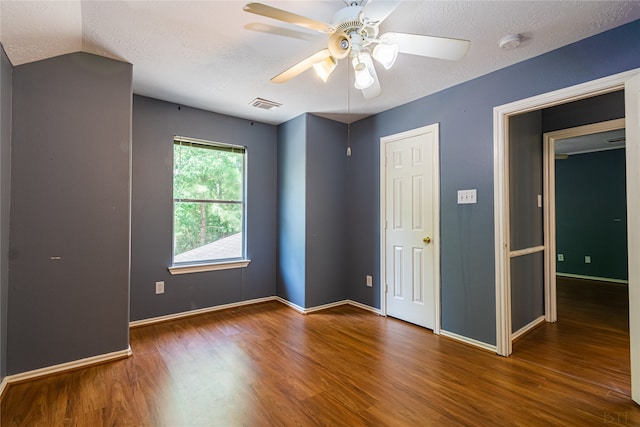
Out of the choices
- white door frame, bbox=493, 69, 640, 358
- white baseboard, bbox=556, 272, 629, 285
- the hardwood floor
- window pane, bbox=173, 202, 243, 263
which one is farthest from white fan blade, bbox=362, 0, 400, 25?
white baseboard, bbox=556, 272, 629, 285

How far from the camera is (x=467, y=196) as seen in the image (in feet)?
9.14

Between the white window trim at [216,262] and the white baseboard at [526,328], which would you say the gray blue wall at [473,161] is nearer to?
the white baseboard at [526,328]

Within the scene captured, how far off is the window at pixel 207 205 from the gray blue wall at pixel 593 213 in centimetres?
593

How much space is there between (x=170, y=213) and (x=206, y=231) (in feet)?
1.52

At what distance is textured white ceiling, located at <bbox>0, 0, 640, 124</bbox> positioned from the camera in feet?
5.82

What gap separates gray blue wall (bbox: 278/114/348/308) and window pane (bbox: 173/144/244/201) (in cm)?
60

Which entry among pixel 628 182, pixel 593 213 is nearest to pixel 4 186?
pixel 628 182

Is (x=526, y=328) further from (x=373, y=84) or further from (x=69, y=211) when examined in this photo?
(x=69, y=211)

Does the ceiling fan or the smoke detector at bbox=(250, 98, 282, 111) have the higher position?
the smoke detector at bbox=(250, 98, 282, 111)

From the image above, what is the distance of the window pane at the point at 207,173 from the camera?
3.49 metres

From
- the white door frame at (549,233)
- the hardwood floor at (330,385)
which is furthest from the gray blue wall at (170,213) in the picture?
the white door frame at (549,233)

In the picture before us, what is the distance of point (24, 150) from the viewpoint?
2.13 metres

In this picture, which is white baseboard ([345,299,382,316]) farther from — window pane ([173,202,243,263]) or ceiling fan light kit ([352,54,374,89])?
ceiling fan light kit ([352,54,374,89])

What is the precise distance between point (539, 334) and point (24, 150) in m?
4.56
